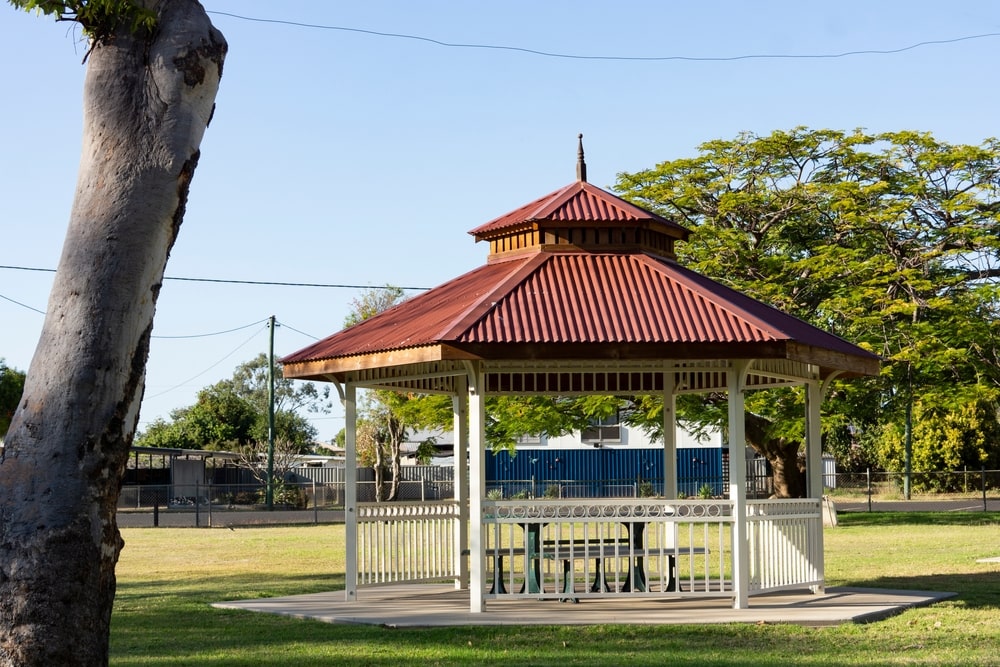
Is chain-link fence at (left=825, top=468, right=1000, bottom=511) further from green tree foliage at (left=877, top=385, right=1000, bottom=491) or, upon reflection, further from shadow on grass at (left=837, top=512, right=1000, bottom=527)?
shadow on grass at (left=837, top=512, right=1000, bottom=527)

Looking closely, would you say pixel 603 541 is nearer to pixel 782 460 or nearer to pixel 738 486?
pixel 738 486

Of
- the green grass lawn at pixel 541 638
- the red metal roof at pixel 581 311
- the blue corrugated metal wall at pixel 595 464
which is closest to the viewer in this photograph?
the green grass lawn at pixel 541 638

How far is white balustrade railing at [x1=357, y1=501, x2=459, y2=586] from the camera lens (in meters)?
14.7

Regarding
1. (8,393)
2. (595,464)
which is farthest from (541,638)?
(595,464)

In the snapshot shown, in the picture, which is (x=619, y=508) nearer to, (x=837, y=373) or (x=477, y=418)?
(x=477, y=418)

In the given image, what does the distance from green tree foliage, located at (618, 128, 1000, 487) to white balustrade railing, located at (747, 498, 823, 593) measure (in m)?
15.7

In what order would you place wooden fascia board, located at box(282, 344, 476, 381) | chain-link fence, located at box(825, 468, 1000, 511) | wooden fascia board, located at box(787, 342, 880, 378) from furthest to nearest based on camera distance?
chain-link fence, located at box(825, 468, 1000, 511), wooden fascia board, located at box(787, 342, 880, 378), wooden fascia board, located at box(282, 344, 476, 381)

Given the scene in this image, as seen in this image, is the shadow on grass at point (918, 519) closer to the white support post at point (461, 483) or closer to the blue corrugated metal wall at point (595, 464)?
the blue corrugated metal wall at point (595, 464)

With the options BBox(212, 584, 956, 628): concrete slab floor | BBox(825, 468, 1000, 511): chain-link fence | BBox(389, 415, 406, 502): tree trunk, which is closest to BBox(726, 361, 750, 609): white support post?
BBox(212, 584, 956, 628): concrete slab floor

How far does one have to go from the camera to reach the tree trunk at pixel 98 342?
21.7 ft

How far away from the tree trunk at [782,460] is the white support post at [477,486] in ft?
67.1

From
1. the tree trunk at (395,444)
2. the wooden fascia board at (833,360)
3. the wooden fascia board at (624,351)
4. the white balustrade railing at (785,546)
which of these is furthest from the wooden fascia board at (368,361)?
the tree trunk at (395,444)

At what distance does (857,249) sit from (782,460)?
19.9 ft

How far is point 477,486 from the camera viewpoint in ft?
41.5
